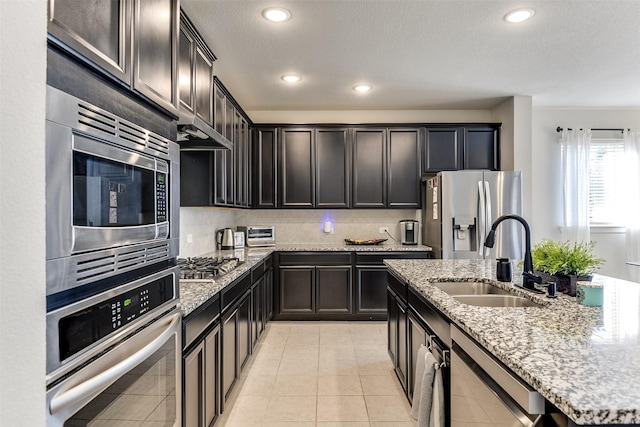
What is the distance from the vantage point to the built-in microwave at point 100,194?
32.6 inches

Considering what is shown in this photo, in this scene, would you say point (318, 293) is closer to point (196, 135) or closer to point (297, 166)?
point (297, 166)

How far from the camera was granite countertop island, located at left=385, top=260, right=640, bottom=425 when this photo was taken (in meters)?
0.78

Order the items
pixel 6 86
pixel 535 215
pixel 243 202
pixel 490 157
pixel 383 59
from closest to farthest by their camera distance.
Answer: pixel 6 86
pixel 383 59
pixel 243 202
pixel 490 157
pixel 535 215

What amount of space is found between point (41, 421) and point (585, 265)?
214cm

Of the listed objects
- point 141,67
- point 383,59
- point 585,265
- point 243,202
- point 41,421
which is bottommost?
point 41,421

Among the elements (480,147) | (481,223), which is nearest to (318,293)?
(481,223)

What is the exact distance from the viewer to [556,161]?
16.5ft

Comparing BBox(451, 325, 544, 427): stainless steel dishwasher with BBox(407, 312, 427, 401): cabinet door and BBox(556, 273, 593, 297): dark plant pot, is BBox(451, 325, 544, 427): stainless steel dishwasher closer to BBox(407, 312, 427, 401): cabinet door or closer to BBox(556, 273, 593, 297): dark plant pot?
BBox(407, 312, 427, 401): cabinet door

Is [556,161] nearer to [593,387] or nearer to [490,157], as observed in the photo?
[490,157]

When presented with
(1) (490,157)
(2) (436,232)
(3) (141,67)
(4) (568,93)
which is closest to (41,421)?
(3) (141,67)

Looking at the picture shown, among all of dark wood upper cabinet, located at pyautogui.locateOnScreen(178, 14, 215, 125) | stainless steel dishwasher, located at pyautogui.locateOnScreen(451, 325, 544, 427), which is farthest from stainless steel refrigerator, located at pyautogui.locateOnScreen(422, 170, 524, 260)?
stainless steel dishwasher, located at pyautogui.locateOnScreen(451, 325, 544, 427)

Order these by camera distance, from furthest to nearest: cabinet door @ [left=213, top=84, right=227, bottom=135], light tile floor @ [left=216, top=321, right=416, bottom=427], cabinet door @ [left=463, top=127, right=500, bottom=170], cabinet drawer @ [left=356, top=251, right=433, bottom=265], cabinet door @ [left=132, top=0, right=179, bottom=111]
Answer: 1. cabinet door @ [left=463, top=127, right=500, bottom=170]
2. cabinet drawer @ [left=356, top=251, right=433, bottom=265]
3. cabinet door @ [left=213, top=84, right=227, bottom=135]
4. light tile floor @ [left=216, top=321, right=416, bottom=427]
5. cabinet door @ [left=132, top=0, right=179, bottom=111]

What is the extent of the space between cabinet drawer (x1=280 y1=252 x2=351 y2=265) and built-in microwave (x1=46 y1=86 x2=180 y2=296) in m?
3.05

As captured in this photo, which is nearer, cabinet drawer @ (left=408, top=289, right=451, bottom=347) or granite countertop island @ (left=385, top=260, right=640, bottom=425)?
granite countertop island @ (left=385, top=260, right=640, bottom=425)
